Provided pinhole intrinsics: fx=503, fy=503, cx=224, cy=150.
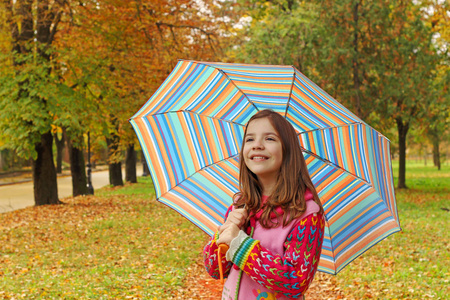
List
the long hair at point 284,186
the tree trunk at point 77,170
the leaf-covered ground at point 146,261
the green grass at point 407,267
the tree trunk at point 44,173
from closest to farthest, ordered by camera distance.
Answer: the long hair at point 284,186
the green grass at point 407,267
the leaf-covered ground at point 146,261
the tree trunk at point 44,173
the tree trunk at point 77,170

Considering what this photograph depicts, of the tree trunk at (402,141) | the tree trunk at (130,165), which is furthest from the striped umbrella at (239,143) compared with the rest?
the tree trunk at (130,165)

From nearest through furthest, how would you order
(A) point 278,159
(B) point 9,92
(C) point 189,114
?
(A) point 278,159 → (C) point 189,114 → (B) point 9,92

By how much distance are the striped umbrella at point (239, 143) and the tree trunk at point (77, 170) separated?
58.1 ft

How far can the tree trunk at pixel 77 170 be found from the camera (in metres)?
20.8

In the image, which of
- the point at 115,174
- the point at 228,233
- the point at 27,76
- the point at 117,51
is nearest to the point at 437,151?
the point at 115,174

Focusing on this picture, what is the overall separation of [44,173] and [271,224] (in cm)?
1551

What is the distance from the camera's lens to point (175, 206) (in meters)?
3.35

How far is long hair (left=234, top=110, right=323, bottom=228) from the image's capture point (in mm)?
2304

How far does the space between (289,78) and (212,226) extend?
1059 millimetres

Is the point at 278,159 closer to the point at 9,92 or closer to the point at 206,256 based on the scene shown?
the point at 206,256

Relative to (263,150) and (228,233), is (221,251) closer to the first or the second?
(228,233)

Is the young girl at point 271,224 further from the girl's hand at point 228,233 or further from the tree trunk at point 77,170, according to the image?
the tree trunk at point 77,170

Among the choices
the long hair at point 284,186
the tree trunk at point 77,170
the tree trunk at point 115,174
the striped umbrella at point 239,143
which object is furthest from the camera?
the tree trunk at point 115,174

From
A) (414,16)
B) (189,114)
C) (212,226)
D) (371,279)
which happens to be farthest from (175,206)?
(414,16)
